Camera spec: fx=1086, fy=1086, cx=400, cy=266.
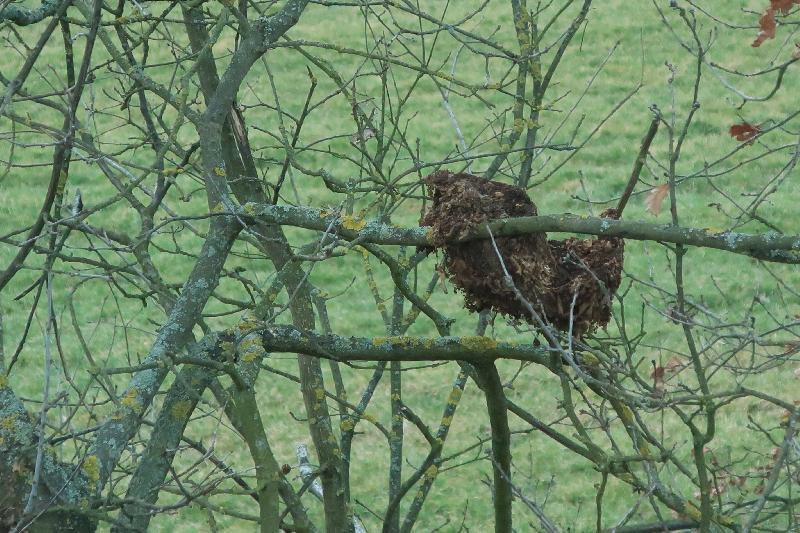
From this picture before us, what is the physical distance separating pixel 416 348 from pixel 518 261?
0.41 metres

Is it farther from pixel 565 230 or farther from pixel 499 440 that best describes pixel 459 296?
pixel 565 230

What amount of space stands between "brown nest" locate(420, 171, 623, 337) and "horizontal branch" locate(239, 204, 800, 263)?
0.20ft

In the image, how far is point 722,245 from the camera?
243 cm

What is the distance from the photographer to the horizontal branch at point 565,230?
242 centimetres

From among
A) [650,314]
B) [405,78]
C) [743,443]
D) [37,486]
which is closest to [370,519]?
[743,443]

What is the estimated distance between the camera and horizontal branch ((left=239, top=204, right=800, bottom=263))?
242cm

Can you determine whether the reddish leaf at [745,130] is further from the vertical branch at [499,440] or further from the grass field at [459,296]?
the vertical branch at [499,440]

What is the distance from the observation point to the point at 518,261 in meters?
2.75

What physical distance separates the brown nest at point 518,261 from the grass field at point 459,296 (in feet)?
1.50

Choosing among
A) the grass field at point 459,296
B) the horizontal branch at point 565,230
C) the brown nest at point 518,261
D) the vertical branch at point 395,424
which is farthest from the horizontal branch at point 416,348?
the vertical branch at point 395,424

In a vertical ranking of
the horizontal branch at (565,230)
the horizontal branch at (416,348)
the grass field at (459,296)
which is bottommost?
the horizontal branch at (416,348)

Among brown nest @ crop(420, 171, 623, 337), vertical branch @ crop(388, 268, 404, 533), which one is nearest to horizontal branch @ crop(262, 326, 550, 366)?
brown nest @ crop(420, 171, 623, 337)

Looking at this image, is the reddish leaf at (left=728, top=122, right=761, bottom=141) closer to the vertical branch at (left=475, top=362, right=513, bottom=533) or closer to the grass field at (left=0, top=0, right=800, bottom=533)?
the grass field at (left=0, top=0, right=800, bottom=533)

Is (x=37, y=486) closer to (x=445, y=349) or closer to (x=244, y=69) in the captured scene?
(x=445, y=349)
